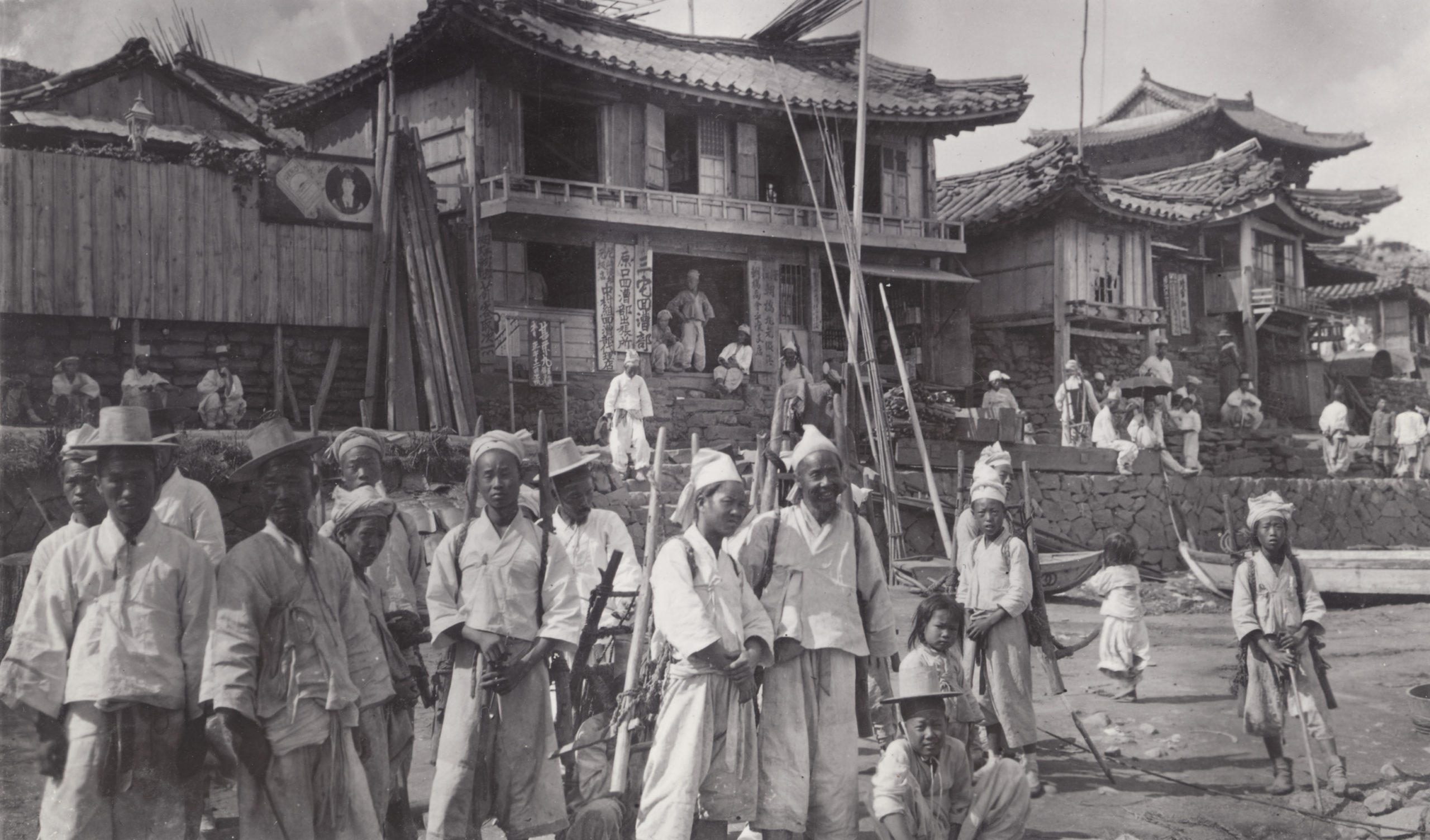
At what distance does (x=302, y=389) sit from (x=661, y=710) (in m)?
10.1

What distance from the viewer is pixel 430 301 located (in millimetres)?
11984

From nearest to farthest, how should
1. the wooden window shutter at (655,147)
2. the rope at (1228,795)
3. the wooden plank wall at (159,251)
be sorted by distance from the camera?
the rope at (1228,795) → the wooden plank wall at (159,251) → the wooden window shutter at (655,147)

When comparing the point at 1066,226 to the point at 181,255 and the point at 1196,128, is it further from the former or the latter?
the point at 181,255

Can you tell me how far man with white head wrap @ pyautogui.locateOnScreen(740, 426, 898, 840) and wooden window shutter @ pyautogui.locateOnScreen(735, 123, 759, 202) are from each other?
546 inches

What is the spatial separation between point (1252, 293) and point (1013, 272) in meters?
7.25

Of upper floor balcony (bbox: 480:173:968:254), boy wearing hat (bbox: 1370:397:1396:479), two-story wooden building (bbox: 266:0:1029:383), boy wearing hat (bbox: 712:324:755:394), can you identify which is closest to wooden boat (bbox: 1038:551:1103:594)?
upper floor balcony (bbox: 480:173:968:254)

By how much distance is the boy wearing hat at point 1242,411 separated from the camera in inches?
845

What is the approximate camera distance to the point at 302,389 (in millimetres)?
12961

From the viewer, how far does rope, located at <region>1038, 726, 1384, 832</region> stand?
523 cm

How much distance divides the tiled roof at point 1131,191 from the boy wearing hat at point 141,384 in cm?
1371

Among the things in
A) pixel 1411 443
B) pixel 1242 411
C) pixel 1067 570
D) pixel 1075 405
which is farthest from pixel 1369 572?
pixel 1242 411

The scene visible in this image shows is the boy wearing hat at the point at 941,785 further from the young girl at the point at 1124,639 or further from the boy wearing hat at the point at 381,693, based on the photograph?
the young girl at the point at 1124,639

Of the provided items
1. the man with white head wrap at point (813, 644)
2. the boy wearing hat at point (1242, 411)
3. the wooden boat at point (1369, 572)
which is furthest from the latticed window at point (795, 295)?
the man with white head wrap at point (813, 644)

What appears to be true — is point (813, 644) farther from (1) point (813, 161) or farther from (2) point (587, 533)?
(1) point (813, 161)
